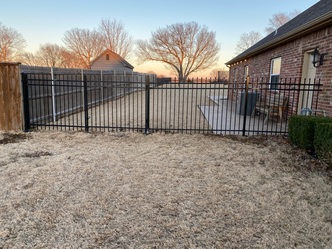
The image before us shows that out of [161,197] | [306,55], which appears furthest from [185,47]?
[161,197]

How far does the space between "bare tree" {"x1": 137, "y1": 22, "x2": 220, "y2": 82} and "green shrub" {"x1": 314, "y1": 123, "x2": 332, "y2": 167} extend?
42.1 metres

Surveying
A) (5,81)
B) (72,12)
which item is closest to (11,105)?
(5,81)

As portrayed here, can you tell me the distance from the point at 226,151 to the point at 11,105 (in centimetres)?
561

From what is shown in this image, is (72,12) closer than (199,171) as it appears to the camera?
No

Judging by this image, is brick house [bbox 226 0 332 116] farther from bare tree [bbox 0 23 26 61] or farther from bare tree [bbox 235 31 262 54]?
bare tree [bbox 0 23 26 61]

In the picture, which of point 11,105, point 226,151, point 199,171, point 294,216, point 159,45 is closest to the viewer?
point 294,216

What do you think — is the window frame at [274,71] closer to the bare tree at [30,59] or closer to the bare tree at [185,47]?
the bare tree at [185,47]

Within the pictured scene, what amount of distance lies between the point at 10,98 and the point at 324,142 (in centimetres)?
720

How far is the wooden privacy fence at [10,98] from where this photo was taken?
245 inches

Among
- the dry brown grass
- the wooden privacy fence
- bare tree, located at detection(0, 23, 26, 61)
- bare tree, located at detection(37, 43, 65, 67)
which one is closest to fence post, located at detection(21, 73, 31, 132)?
the wooden privacy fence

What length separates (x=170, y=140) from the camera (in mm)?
5953

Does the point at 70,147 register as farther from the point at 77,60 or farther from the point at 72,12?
the point at 77,60

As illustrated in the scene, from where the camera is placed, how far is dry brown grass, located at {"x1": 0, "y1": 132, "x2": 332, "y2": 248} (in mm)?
2299

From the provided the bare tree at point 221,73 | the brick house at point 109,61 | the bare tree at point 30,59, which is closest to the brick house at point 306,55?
the bare tree at point 221,73
